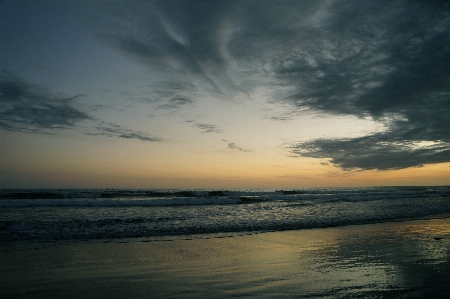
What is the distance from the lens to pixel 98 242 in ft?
29.5

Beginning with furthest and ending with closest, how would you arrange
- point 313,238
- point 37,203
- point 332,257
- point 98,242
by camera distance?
1. point 37,203
2. point 313,238
3. point 98,242
4. point 332,257

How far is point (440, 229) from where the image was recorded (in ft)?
40.3

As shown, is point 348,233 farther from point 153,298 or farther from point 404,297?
point 153,298

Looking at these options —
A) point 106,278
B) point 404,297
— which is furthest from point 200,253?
point 404,297

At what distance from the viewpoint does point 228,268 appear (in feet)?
20.1

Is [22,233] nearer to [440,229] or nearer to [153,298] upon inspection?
[153,298]

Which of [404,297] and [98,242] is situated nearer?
[404,297]

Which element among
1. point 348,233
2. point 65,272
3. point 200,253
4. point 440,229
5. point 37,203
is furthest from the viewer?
point 37,203

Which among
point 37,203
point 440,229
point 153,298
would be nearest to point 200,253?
point 153,298

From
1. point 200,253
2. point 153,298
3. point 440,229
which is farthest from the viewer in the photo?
point 440,229

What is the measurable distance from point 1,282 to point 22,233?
6140 mm

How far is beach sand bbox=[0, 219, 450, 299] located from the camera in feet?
15.5

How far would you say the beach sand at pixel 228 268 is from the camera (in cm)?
472

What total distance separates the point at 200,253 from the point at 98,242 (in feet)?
12.4
